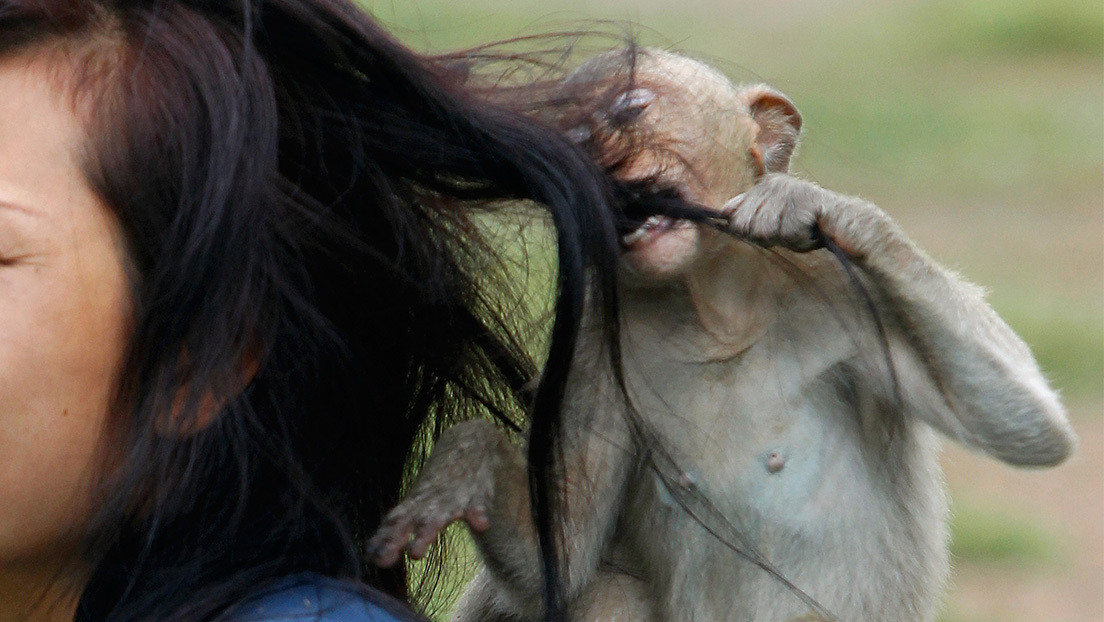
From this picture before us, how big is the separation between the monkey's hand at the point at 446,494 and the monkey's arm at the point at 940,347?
49 centimetres

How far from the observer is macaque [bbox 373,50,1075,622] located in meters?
2.41

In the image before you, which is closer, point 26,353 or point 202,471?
point 26,353

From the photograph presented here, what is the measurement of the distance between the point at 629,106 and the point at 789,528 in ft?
2.37

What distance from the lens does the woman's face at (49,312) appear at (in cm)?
175

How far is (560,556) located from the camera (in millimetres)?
2340

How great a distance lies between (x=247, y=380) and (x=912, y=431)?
3.81ft

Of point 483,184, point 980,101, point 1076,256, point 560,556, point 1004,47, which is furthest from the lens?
point 1004,47

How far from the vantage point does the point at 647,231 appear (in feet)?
7.16

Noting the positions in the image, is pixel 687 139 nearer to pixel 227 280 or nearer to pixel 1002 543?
pixel 227 280

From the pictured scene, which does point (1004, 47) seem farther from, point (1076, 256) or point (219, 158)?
point (219, 158)

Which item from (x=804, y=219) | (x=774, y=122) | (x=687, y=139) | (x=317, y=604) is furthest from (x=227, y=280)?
(x=774, y=122)

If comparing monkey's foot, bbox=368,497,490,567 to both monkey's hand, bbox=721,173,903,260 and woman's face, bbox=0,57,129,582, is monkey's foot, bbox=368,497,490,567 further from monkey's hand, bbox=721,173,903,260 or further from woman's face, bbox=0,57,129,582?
monkey's hand, bbox=721,173,903,260

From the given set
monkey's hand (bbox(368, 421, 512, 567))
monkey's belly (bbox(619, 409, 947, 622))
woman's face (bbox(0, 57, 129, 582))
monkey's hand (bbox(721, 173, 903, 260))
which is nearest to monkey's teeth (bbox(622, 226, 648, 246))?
monkey's hand (bbox(721, 173, 903, 260))

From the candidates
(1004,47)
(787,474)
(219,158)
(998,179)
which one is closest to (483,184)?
(219,158)
